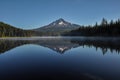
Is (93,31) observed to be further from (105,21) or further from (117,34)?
(117,34)

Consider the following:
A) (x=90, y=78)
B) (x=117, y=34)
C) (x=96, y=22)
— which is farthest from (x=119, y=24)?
(x=90, y=78)

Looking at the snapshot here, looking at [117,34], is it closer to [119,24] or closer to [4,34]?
[119,24]

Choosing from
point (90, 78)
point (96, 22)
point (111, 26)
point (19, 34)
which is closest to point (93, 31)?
point (96, 22)

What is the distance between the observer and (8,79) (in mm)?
10172

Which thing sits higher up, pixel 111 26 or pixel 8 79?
pixel 111 26

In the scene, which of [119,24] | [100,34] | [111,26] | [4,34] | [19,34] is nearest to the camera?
[119,24]

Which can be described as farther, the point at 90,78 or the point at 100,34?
the point at 100,34

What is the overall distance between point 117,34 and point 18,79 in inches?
3805

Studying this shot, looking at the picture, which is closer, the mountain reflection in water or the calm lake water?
the calm lake water

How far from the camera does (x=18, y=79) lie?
1015 centimetres

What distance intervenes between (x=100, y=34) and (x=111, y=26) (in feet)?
53.3

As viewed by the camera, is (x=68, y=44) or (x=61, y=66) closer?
(x=61, y=66)

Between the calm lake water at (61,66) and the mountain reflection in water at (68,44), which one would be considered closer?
the calm lake water at (61,66)

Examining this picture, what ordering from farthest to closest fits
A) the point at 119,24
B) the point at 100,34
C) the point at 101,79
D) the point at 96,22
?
the point at 96,22 → the point at 100,34 → the point at 119,24 → the point at 101,79
